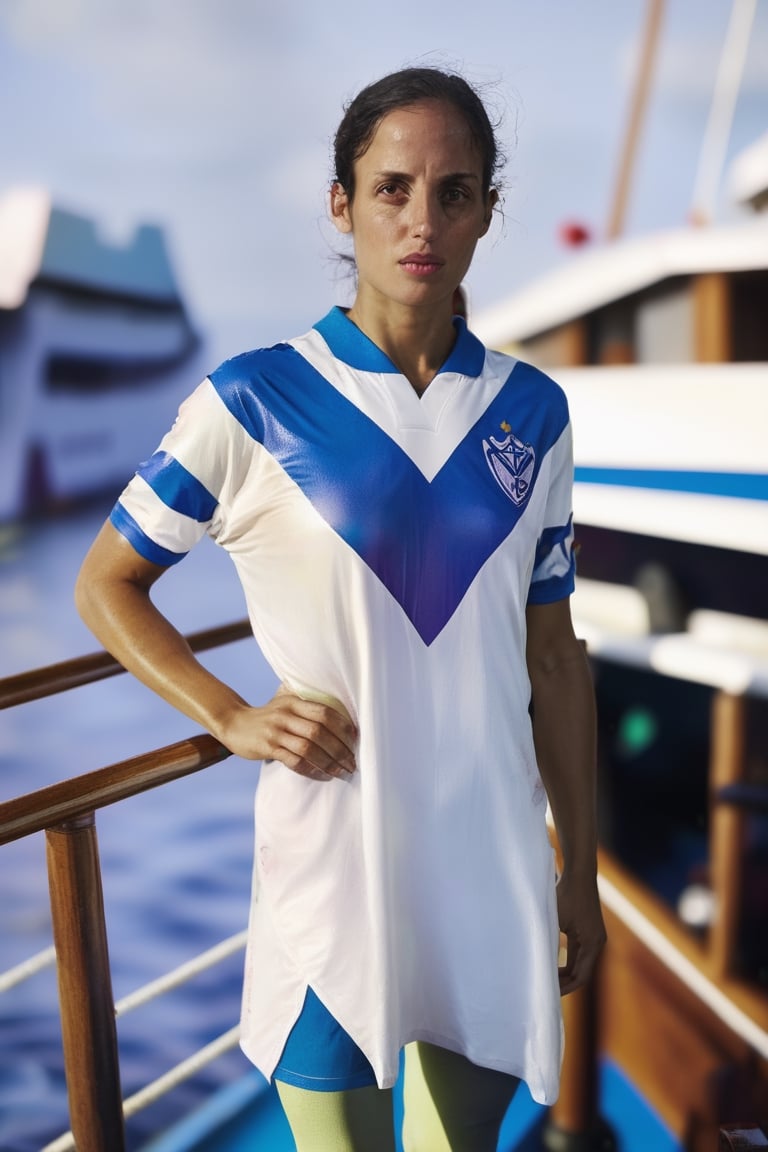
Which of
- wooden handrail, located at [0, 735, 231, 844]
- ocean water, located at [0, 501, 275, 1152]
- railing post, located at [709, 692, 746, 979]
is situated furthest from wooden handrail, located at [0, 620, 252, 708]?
ocean water, located at [0, 501, 275, 1152]

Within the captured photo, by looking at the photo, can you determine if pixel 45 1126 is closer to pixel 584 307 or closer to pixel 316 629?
pixel 584 307

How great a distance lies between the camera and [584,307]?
132 inches

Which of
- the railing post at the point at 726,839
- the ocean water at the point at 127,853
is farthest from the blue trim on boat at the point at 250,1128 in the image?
the ocean water at the point at 127,853

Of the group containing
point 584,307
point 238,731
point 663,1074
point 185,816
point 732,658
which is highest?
point 584,307

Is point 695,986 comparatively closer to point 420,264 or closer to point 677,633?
point 677,633

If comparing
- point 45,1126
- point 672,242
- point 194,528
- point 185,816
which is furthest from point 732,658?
point 185,816

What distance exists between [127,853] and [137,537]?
83.5 ft

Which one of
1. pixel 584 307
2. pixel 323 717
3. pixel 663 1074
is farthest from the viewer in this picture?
pixel 584 307

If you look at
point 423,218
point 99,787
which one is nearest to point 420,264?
point 423,218

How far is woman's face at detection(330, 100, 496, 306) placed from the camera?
39.1 inches

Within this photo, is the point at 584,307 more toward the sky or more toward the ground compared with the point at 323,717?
more toward the sky

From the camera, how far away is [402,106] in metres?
1.00

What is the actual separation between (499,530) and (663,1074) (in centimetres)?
254

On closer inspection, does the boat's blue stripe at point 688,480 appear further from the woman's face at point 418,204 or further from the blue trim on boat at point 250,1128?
the woman's face at point 418,204
